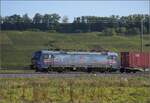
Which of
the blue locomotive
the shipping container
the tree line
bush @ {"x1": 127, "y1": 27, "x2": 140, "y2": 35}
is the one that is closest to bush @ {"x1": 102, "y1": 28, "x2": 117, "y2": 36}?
the tree line

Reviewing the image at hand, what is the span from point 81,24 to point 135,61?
75579 millimetres

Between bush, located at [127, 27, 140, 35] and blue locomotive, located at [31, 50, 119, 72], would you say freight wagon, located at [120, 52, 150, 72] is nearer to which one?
blue locomotive, located at [31, 50, 119, 72]

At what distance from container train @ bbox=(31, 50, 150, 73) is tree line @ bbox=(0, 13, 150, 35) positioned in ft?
201

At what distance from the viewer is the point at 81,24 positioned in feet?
451

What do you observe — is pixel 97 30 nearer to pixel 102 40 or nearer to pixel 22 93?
pixel 102 40

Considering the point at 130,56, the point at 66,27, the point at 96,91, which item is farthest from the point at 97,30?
the point at 96,91

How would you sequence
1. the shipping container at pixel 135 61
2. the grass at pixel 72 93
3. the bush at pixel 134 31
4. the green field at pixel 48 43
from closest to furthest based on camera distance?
the grass at pixel 72 93 < the shipping container at pixel 135 61 < the green field at pixel 48 43 < the bush at pixel 134 31

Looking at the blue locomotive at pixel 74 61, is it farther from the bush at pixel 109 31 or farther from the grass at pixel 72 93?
the bush at pixel 109 31

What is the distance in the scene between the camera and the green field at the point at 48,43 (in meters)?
94.1

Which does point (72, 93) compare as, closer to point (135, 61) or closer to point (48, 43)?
point (135, 61)

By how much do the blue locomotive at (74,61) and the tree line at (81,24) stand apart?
208ft

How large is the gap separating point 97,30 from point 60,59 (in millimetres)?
75220

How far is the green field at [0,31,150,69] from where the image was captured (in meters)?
94.1


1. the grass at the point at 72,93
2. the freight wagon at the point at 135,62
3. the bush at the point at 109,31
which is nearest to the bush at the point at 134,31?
the bush at the point at 109,31
